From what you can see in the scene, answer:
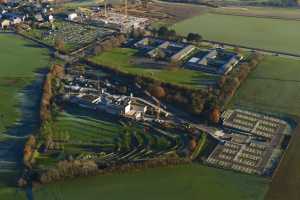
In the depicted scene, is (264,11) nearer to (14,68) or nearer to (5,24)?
(5,24)

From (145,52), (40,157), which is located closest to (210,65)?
(145,52)

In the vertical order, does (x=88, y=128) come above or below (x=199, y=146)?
above

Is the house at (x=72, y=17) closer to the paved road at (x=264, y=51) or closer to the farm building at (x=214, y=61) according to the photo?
the paved road at (x=264, y=51)

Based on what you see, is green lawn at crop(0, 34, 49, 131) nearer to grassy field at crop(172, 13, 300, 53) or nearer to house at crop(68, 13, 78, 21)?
house at crop(68, 13, 78, 21)

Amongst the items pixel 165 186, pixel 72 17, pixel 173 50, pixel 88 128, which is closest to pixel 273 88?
pixel 173 50

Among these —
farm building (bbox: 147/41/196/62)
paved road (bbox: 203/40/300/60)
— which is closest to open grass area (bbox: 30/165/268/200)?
farm building (bbox: 147/41/196/62)

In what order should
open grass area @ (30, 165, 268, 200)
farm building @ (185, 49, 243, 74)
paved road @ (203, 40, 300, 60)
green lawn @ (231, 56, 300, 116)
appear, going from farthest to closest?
1. paved road @ (203, 40, 300, 60)
2. farm building @ (185, 49, 243, 74)
3. green lawn @ (231, 56, 300, 116)
4. open grass area @ (30, 165, 268, 200)
